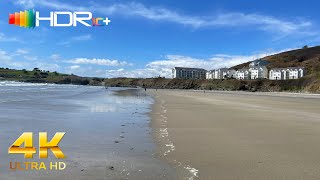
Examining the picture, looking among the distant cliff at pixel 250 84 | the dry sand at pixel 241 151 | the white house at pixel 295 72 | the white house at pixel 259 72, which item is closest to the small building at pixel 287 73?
the white house at pixel 295 72

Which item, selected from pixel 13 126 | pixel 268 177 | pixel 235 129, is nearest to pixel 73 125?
pixel 13 126

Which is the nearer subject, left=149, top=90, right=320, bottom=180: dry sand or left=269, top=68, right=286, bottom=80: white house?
left=149, top=90, right=320, bottom=180: dry sand

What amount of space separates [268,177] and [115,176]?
2760 millimetres

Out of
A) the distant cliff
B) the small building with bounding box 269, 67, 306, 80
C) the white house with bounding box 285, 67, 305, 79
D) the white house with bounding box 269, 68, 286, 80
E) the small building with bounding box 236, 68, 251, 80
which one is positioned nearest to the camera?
the distant cliff

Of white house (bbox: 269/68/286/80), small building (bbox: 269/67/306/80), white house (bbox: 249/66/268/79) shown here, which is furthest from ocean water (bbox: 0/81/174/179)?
white house (bbox: 249/66/268/79)

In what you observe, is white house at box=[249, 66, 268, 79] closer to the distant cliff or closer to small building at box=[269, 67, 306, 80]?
small building at box=[269, 67, 306, 80]

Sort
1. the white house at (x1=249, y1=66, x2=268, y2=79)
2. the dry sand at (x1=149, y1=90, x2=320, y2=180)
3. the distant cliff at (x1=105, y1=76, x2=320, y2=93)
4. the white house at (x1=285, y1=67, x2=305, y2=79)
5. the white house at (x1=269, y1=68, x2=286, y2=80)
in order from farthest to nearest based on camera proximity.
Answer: the white house at (x1=249, y1=66, x2=268, y2=79) → the white house at (x1=269, y1=68, x2=286, y2=80) → the white house at (x1=285, y1=67, x2=305, y2=79) → the distant cliff at (x1=105, y1=76, x2=320, y2=93) → the dry sand at (x1=149, y1=90, x2=320, y2=180)

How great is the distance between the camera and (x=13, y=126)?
12508mm

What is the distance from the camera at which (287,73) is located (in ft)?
510

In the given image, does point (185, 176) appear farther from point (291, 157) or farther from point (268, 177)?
point (291, 157)

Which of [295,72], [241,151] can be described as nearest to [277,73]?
[295,72]

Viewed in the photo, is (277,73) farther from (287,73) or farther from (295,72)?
(295,72)

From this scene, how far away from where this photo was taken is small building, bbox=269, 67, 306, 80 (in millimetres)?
149938

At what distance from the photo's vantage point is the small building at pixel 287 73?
492 feet
